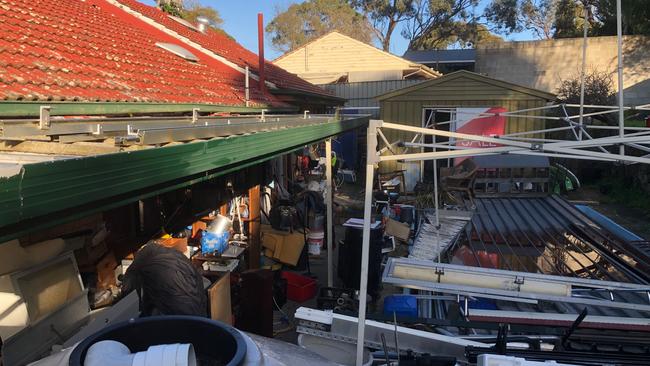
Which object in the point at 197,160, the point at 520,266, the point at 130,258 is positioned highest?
the point at 197,160

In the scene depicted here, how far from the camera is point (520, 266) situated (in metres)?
6.56

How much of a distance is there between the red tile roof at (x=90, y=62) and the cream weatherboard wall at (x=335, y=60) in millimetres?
16943

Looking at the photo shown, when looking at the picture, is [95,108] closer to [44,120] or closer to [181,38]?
[44,120]

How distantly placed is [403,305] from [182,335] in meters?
3.55

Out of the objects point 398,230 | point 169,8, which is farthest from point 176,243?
point 169,8

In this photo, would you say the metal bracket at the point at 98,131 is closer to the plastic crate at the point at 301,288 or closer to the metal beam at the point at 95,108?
the metal beam at the point at 95,108

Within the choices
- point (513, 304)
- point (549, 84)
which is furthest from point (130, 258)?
point (549, 84)

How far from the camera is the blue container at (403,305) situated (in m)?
→ 4.96

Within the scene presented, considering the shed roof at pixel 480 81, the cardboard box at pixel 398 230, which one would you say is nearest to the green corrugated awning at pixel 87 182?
the cardboard box at pixel 398 230

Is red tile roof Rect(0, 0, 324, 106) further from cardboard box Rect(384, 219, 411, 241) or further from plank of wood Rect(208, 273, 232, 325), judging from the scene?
cardboard box Rect(384, 219, 411, 241)

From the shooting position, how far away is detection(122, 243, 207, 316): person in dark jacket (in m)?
3.58

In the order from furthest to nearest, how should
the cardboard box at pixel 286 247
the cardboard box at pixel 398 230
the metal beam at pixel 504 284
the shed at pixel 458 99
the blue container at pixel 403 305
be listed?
the shed at pixel 458 99, the cardboard box at pixel 398 230, the cardboard box at pixel 286 247, the blue container at pixel 403 305, the metal beam at pixel 504 284

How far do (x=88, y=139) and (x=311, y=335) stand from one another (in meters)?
2.40

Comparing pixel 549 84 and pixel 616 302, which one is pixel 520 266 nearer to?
pixel 616 302
